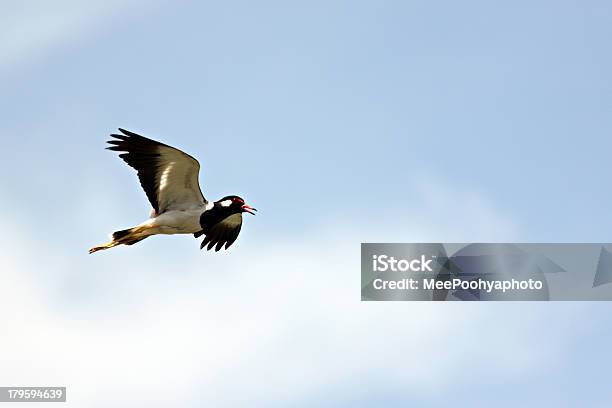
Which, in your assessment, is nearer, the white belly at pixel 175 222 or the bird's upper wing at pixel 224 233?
the white belly at pixel 175 222

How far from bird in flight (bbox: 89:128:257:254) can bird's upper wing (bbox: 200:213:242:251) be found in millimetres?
723

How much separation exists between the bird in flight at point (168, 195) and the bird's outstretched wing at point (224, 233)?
28.5 inches

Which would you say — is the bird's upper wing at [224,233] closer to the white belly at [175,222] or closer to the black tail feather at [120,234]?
the white belly at [175,222]

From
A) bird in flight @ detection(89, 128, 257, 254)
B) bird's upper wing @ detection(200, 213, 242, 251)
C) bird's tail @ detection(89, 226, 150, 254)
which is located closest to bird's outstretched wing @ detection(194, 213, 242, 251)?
bird's upper wing @ detection(200, 213, 242, 251)

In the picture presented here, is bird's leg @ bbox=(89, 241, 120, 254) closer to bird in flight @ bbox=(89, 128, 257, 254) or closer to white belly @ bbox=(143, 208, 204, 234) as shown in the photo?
bird in flight @ bbox=(89, 128, 257, 254)

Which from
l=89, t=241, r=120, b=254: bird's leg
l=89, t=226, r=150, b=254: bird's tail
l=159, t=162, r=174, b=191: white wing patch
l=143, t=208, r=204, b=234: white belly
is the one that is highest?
l=159, t=162, r=174, b=191: white wing patch

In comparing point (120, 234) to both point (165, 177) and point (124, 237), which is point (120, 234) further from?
point (165, 177)

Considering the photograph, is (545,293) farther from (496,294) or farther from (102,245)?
(102,245)

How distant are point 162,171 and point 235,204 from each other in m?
1.72

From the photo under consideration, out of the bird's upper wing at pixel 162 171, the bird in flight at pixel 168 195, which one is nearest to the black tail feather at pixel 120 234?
the bird in flight at pixel 168 195

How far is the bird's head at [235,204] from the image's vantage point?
972 inches

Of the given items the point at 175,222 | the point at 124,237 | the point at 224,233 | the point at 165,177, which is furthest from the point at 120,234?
the point at 224,233

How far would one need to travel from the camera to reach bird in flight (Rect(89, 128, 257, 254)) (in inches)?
929

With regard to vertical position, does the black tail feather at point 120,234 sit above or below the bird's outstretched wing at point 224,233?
below
